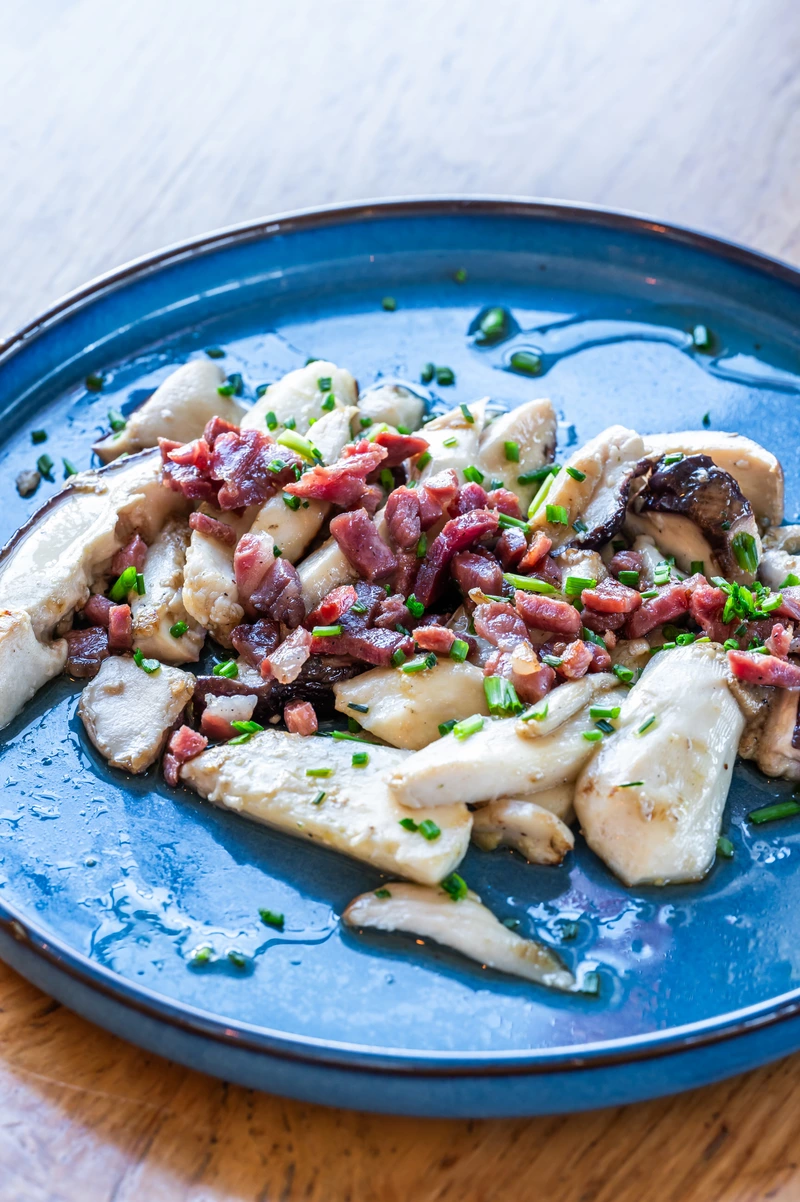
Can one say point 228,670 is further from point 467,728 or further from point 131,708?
point 467,728

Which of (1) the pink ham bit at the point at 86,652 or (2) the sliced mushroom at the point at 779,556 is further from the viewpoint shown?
(2) the sliced mushroom at the point at 779,556

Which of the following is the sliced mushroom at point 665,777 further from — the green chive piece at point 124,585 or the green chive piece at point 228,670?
the green chive piece at point 124,585

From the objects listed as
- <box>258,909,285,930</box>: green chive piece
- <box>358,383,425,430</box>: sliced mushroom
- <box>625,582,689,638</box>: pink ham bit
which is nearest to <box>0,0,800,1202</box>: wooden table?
<box>358,383,425,430</box>: sliced mushroom

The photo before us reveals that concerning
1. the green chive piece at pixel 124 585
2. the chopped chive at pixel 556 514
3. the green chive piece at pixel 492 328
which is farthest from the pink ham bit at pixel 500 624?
the green chive piece at pixel 492 328

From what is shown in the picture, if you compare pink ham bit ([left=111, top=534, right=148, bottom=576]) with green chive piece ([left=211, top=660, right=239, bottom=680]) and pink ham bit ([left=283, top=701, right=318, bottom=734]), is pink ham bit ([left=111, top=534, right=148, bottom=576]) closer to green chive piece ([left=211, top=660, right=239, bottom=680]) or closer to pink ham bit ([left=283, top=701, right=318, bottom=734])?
green chive piece ([left=211, top=660, right=239, bottom=680])

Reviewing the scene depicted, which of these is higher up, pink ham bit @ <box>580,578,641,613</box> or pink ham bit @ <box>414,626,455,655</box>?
pink ham bit @ <box>580,578,641,613</box>

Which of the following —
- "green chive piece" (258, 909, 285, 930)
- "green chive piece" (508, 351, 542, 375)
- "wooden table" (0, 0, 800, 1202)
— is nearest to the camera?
"green chive piece" (258, 909, 285, 930)

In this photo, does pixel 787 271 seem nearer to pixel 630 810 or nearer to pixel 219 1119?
pixel 630 810
